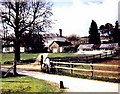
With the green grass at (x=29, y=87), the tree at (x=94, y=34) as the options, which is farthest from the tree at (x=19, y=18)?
the tree at (x=94, y=34)

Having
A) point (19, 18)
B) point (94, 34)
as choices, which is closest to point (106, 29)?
point (94, 34)

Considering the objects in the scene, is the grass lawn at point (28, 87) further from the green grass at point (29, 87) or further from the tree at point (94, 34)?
the tree at point (94, 34)

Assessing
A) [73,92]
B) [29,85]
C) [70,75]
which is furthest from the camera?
[70,75]

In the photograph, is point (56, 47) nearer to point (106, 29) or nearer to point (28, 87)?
point (106, 29)

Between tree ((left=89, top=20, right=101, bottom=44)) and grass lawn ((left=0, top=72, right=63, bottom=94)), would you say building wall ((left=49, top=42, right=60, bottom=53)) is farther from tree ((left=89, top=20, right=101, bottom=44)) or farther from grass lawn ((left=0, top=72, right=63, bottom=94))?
grass lawn ((left=0, top=72, right=63, bottom=94))

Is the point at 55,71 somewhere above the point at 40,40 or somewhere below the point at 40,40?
below

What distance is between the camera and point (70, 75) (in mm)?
18594

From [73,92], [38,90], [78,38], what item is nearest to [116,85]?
[73,92]

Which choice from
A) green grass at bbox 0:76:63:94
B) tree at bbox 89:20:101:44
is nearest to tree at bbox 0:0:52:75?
green grass at bbox 0:76:63:94

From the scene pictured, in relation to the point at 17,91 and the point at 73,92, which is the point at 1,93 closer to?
the point at 17,91

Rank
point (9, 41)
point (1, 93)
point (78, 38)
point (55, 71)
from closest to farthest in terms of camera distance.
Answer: point (1, 93) → point (55, 71) → point (9, 41) → point (78, 38)

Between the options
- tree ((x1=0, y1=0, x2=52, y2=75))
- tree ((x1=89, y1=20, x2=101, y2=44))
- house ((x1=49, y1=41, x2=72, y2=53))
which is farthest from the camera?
house ((x1=49, y1=41, x2=72, y2=53))

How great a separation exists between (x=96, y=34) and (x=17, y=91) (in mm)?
74591

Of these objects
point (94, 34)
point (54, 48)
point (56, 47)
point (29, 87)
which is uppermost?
point (94, 34)
